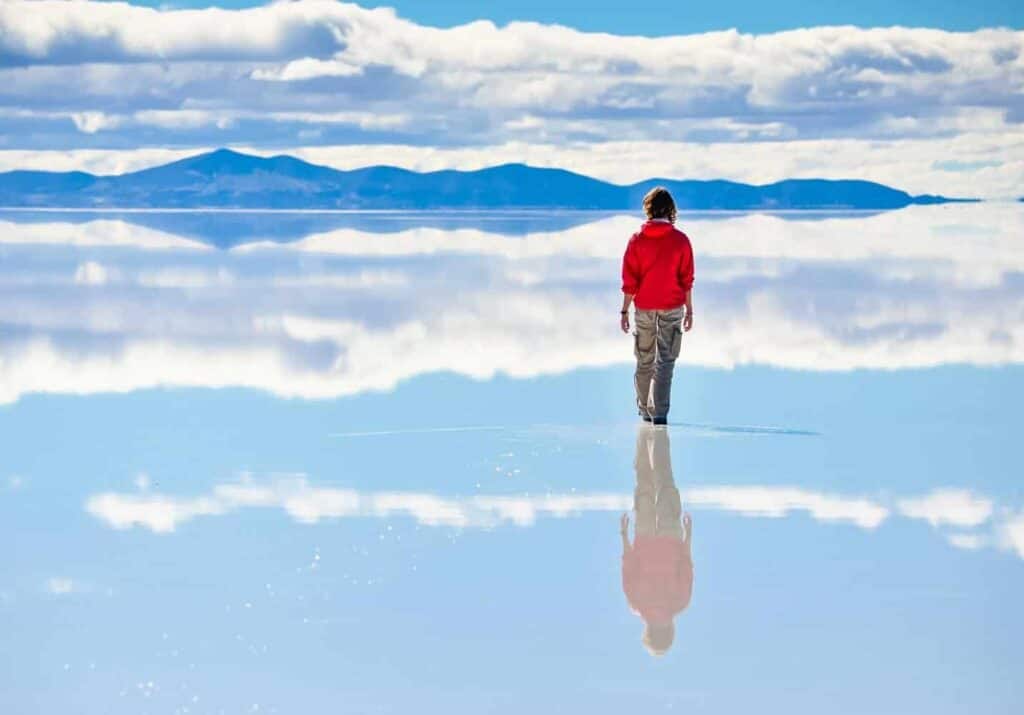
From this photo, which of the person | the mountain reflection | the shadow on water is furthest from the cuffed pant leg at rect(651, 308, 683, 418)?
the shadow on water

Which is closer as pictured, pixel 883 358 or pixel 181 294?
Answer: pixel 883 358

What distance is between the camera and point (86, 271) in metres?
28.5

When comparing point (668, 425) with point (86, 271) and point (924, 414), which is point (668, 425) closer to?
point (924, 414)

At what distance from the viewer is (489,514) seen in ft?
25.2

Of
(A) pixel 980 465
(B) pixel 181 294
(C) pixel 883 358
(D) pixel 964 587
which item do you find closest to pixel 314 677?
(D) pixel 964 587

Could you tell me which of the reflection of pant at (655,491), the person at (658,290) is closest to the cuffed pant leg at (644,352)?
the person at (658,290)

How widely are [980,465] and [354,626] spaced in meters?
4.46

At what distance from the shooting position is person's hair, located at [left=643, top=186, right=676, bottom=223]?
10312 millimetres

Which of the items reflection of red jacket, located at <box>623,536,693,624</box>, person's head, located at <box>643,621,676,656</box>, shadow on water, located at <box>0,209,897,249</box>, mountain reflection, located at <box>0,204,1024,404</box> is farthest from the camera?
shadow on water, located at <box>0,209,897,249</box>

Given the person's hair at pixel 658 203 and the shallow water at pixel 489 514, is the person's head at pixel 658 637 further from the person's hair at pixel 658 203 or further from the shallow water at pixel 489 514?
the person's hair at pixel 658 203

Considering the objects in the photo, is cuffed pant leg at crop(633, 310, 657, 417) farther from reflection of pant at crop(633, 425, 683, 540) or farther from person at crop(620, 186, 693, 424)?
reflection of pant at crop(633, 425, 683, 540)

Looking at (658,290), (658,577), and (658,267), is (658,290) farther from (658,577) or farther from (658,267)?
(658,577)

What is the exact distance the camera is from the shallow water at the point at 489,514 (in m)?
5.20

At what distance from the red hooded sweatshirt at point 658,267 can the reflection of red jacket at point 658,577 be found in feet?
11.5
